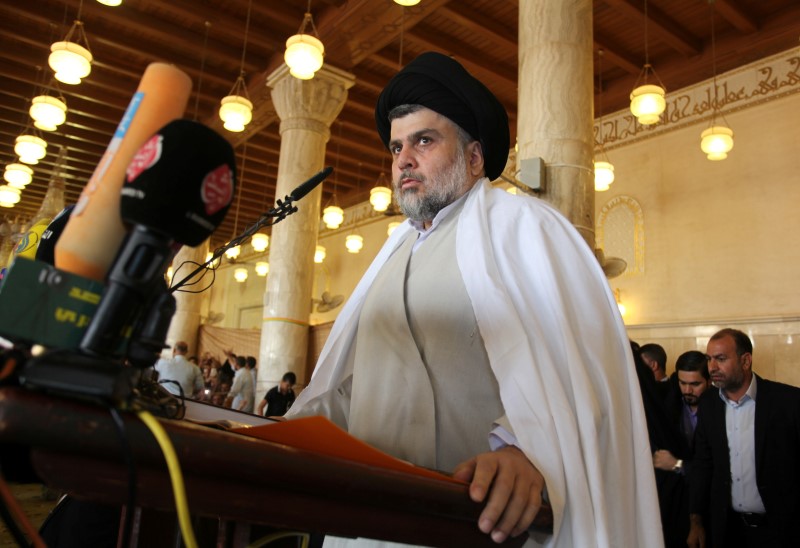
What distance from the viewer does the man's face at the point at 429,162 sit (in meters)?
1.79

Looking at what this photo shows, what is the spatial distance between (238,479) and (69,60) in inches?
307

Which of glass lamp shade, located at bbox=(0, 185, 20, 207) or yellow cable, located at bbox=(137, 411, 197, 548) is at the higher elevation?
glass lamp shade, located at bbox=(0, 185, 20, 207)

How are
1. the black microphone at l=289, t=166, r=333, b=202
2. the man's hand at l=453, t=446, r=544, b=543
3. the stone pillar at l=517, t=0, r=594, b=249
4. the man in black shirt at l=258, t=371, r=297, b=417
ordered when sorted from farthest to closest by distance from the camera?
the man in black shirt at l=258, t=371, r=297, b=417 < the stone pillar at l=517, t=0, r=594, b=249 < the black microphone at l=289, t=166, r=333, b=202 < the man's hand at l=453, t=446, r=544, b=543

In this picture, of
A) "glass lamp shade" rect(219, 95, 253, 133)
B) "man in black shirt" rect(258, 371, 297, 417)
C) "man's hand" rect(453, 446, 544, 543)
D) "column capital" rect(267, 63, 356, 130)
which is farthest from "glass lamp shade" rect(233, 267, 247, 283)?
"man's hand" rect(453, 446, 544, 543)

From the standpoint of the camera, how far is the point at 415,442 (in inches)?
56.2

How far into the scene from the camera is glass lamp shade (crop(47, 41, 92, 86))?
7.01 m

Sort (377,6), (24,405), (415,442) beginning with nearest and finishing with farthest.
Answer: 1. (24,405)
2. (415,442)
3. (377,6)

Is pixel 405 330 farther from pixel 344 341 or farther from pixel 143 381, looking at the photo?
pixel 143 381

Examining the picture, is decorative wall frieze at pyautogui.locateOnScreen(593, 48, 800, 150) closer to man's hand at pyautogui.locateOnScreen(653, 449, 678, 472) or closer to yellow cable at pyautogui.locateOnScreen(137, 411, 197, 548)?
man's hand at pyautogui.locateOnScreen(653, 449, 678, 472)

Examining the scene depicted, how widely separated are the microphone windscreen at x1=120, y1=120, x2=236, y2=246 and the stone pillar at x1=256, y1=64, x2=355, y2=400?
825 centimetres

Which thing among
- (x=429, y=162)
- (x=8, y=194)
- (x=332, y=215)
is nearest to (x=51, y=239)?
(x=429, y=162)

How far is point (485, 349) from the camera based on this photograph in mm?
1429

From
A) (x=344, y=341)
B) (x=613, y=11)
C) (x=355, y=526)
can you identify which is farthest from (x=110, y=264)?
(x=613, y=11)

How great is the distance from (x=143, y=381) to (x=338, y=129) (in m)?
12.3
